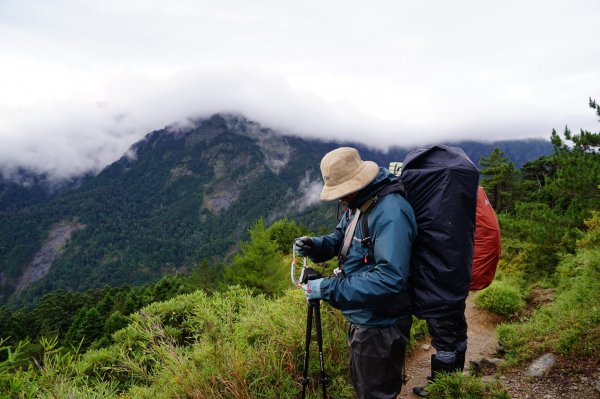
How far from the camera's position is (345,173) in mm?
2828

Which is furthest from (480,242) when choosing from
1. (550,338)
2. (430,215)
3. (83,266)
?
(83,266)

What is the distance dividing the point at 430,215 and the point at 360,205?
0.52 meters

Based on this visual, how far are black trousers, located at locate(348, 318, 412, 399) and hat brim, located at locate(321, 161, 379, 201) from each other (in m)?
1.03

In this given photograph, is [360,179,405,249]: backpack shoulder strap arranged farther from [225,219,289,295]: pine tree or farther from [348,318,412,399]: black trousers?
[225,219,289,295]: pine tree

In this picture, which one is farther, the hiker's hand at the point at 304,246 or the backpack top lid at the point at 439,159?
the hiker's hand at the point at 304,246

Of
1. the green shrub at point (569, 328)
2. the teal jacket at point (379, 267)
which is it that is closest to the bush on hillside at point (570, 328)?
the green shrub at point (569, 328)

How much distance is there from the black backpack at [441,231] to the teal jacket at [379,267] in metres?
0.10

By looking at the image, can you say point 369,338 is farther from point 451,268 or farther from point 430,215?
point 430,215

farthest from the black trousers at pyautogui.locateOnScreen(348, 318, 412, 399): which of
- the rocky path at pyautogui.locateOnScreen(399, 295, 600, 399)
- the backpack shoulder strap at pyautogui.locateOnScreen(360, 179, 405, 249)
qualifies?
the rocky path at pyautogui.locateOnScreen(399, 295, 600, 399)

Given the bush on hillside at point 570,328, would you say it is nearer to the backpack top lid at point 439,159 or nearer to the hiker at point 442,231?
the hiker at point 442,231

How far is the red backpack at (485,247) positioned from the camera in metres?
3.33

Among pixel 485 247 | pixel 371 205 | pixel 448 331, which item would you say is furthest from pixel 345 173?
pixel 448 331

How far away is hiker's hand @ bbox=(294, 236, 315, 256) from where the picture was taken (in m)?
3.34

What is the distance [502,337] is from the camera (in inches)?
234
